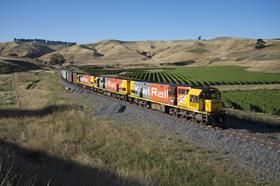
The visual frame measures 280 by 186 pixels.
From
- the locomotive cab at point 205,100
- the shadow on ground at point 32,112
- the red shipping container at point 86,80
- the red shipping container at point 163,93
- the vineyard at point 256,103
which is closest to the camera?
the locomotive cab at point 205,100

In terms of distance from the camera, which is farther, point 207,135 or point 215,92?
point 215,92

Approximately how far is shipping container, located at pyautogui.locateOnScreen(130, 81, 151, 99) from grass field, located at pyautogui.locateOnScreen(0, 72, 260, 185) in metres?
9.73

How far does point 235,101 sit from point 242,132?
16.5m

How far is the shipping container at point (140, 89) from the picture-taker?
35.2 m

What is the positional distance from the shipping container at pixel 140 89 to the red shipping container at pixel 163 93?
3.50 ft

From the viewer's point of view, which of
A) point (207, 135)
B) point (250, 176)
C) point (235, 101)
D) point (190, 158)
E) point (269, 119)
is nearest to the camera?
point (250, 176)

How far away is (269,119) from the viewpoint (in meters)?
27.9

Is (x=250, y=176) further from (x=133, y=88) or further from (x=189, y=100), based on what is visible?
(x=133, y=88)

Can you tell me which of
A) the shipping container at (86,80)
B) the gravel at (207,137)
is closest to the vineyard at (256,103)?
the gravel at (207,137)

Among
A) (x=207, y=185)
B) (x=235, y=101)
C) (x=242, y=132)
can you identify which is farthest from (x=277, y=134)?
(x=235, y=101)

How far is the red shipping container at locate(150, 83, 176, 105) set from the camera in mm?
29453

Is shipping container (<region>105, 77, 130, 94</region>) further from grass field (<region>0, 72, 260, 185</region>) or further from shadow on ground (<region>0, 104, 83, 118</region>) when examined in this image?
grass field (<region>0, 72, 260, 185</region>)

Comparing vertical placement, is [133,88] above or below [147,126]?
above

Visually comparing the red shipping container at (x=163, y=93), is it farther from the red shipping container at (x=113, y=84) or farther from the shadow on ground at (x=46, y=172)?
the shadow on ground at (x=46, y=172)
